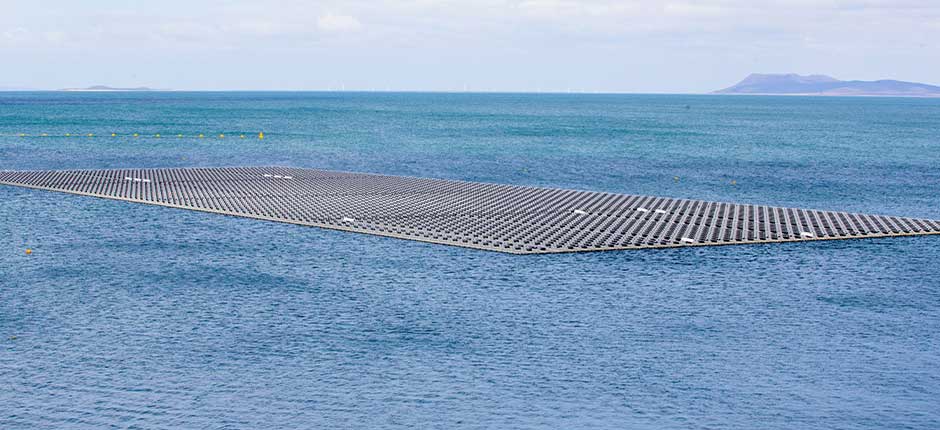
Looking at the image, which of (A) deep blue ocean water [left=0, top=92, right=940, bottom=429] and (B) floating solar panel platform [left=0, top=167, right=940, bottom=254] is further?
(B) floating solar panel platform [left=0, top=167, right=940, bottom=254]

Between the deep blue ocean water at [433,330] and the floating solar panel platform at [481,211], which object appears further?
the floating solar panel platform at [481,211]

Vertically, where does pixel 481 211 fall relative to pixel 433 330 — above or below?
above

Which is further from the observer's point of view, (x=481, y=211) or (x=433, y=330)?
(x=481, y=211)

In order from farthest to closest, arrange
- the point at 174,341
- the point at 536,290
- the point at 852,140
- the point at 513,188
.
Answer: the point at 852,140 < the point at 513,188 < the point at 536,290 < the point at 174,341

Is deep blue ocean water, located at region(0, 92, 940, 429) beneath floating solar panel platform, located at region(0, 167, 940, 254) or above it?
beneath

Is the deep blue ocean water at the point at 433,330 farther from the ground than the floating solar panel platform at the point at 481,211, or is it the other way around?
the floating solar panel platform at the point at 481,211

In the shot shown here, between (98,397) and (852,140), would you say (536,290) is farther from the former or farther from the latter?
(852,140)

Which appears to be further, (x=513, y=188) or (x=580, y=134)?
(x=580, y=134)

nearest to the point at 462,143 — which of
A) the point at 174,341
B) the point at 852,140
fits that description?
the point at 852,140
